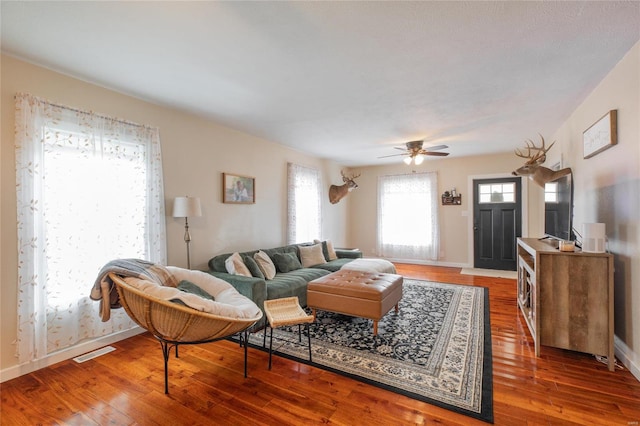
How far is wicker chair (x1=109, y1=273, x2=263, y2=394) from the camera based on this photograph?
6.24 feet

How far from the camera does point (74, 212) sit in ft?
8.45

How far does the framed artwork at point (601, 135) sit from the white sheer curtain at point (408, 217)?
365 centimetres

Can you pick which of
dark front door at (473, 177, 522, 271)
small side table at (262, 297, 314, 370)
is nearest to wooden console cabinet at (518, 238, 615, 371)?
small side table at (262, 297, 314, 370)

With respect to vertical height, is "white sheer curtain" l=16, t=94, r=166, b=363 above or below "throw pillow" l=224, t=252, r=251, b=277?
above

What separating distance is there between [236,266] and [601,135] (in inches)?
157

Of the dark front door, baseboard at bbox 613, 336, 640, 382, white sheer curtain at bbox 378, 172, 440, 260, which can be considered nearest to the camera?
baseboard at bbox 613, 336, 640, 382

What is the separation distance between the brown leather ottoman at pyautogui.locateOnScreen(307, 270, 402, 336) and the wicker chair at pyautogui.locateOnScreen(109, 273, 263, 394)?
1.25m

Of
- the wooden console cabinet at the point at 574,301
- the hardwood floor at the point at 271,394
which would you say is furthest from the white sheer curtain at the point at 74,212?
the wooden console cabinet at the point at 574,301

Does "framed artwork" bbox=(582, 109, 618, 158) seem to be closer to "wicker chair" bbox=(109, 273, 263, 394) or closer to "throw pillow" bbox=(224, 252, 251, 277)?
"wicker chair" bbox=(109, 273, 263, 394)

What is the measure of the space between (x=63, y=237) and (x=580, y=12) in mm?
4175

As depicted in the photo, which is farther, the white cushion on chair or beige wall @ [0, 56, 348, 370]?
beige wall @ [0, 56, 348, 370]

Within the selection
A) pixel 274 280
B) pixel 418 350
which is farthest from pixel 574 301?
pixel 274 280

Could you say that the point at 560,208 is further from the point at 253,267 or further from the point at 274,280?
the point at 253,267

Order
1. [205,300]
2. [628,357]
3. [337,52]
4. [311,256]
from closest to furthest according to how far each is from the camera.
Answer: [205,300] < [337,52] < [628,357] < [311,256]
